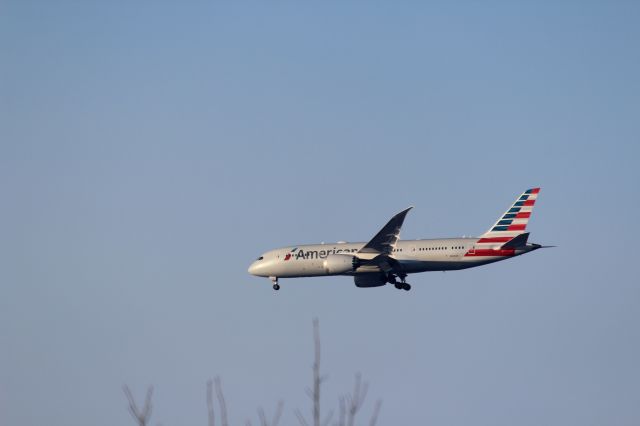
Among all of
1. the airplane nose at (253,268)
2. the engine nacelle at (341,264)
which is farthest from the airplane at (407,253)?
the airplane nose at (253,268)

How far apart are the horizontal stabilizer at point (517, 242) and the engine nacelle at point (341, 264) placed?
10.9 m

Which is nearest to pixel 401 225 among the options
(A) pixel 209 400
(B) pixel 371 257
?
(B) pixel 371 257

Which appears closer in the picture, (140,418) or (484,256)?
(140,418)

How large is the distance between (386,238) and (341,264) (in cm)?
383

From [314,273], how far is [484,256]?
13621 mm

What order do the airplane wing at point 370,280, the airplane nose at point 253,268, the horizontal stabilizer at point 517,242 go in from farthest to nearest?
the airplane nose at point 253,268 → the airplane wing at point 370,280 → the horizontal stabilizer at point 517,242

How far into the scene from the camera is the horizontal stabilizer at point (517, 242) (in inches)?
2714

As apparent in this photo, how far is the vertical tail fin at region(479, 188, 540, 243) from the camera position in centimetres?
7331

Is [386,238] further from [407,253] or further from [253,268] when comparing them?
[253,268]

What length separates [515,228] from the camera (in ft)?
A: 246

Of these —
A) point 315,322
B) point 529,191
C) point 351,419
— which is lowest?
point 351,419

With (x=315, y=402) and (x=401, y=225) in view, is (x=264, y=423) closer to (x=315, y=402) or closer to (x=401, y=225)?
(x=315, y=402)

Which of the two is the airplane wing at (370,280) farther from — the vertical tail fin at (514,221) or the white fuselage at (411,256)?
the vertical tail fin at (514,221)

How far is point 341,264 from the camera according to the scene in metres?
73.0
